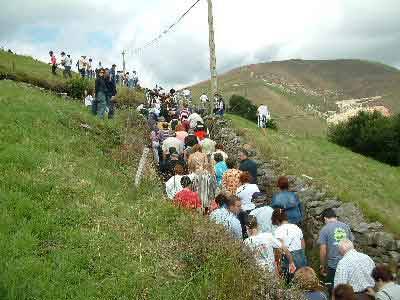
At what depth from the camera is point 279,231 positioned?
9039 mm

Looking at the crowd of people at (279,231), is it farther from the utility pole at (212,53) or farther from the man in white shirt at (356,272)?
the utility pole at (212,53)

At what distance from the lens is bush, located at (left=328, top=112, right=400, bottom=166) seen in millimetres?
28953

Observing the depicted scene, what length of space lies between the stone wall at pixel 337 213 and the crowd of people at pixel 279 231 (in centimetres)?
159

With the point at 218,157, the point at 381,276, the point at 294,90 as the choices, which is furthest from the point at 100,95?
the point at 294,90

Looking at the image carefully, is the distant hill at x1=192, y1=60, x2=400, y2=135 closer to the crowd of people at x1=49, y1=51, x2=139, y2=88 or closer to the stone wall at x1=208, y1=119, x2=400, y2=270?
the crowd of people at x1=49, y1=51, x2=139, y2=88

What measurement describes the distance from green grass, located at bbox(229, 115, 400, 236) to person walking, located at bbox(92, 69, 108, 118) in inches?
264

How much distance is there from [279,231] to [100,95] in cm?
1290

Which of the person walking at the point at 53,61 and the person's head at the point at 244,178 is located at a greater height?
the person walking at the point at 53,61

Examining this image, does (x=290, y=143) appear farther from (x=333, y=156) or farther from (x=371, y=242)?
(x=371, y=242)

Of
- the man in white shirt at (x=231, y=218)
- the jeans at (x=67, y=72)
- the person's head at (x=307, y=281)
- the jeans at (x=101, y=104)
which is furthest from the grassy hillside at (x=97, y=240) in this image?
the jeans at (x=67, y=72)

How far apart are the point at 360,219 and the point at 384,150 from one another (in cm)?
1565

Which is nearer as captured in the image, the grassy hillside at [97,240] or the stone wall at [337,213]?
the grassy hillside at [97,240]

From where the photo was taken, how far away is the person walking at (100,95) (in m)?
19.5

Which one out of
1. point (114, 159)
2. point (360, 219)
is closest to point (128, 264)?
point (114, 159)
